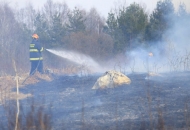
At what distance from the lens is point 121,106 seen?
853 cm

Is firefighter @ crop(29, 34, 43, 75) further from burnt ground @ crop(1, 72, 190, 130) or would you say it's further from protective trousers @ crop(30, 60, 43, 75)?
burnt ground @ crop(1, 72, 190, 130)

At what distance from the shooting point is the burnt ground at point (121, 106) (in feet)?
21.6

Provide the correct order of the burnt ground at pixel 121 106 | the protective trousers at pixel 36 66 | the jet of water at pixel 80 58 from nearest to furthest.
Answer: the burnt ground at pixel 121 106
the protective trousers at pixel 36 66
the jet of water at pixel 80 58

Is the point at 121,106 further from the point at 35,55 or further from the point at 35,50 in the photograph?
the point at 35,55

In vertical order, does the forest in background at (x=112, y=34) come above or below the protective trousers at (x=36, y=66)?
above

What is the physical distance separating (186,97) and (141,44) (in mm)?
18537

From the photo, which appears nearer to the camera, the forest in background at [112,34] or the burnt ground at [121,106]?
the burnt ground at [121,106]

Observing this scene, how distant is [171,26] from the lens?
26.9 metres

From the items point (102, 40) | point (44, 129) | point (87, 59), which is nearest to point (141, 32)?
point (102, 40)

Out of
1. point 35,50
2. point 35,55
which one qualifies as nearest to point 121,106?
point 35,50

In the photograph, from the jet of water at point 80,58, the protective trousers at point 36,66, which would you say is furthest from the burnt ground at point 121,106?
the jet of water at point 80,58

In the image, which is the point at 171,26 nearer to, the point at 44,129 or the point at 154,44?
the point at 154,44

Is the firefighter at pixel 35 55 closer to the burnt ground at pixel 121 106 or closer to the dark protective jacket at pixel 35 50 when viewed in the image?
the dark protective jacket at pixel 35 50

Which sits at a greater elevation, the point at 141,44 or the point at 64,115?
the point at 141,44
